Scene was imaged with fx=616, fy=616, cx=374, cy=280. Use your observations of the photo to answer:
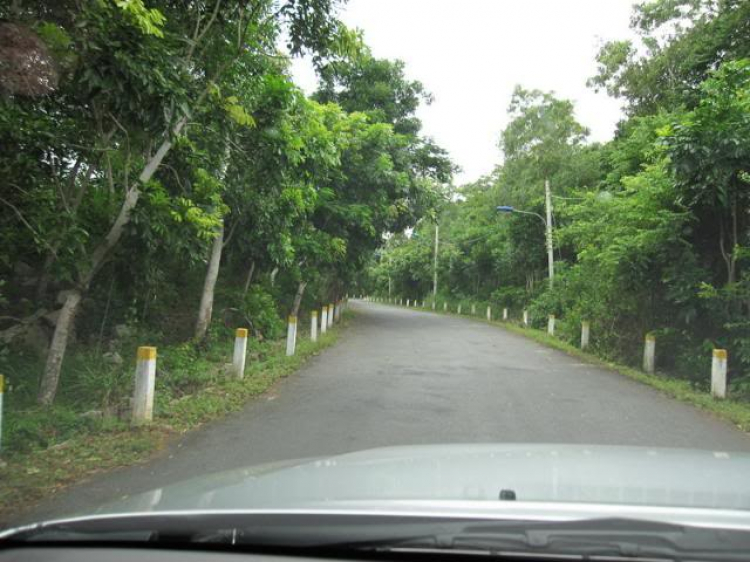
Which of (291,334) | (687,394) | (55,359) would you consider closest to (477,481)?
(55,359)

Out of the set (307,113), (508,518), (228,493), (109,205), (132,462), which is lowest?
(132,462)

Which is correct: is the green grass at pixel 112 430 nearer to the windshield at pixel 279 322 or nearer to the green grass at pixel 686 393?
the windshield at pixel 279 322

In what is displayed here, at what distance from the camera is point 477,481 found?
2.48 meters

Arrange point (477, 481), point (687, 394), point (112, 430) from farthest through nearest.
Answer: point (687, 394) < point (112, 430) < point (477, 481)

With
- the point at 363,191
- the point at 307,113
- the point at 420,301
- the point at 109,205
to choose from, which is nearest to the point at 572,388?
the point at 307,113

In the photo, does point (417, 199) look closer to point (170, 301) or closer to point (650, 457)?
point (170, 301)

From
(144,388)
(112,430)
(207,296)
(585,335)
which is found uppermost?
(207,296)

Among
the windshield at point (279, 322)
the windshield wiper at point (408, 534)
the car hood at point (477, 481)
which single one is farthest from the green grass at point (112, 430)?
the windshield wiper at point (408, 534)

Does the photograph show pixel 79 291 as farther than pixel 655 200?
No

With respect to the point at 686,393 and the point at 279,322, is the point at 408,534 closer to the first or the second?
the point at 686,393

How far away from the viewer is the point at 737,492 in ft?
7.39

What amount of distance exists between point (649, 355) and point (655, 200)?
3128 millimetres

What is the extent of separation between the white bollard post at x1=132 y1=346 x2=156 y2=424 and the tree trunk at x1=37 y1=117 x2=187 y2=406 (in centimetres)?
137

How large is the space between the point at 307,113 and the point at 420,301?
159 ft
